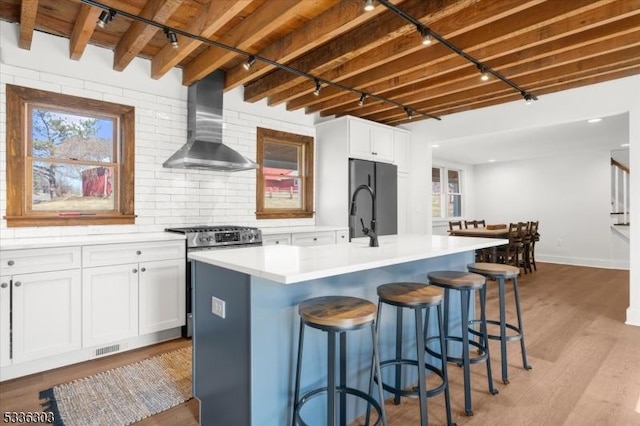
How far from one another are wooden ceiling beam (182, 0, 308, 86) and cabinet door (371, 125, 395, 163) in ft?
8.34

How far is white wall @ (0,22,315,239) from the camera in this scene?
9.50 ft

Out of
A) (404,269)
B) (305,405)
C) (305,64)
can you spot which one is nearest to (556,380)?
(404,269)

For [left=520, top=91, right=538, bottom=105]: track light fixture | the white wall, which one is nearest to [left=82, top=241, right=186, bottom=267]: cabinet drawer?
the white wall

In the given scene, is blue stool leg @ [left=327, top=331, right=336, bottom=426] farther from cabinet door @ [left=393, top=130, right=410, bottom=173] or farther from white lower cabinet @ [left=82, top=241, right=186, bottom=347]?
cabinet door @ [left=393, top=130, right=410, bottom=173]

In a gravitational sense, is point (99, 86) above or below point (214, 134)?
above

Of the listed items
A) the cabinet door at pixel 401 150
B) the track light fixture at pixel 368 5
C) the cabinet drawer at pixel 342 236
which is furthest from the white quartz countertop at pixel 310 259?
the cabinet door at pixel 401 150

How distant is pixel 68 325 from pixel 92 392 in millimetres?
Answer: 618

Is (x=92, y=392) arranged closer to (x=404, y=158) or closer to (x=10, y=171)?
(x=10, y=171)

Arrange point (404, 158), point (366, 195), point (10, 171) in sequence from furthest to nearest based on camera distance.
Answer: point (404, 158), point (366, 195), point (10, 171)

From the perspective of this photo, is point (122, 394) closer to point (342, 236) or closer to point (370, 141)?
point (342, 236)

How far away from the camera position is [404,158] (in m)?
5.53

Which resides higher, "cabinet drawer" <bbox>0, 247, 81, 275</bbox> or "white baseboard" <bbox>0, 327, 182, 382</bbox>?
"cabinet drawer" <bbox>0, 247, 81, 275</bbox>

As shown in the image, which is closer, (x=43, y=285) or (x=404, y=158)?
(x=43, y=285)

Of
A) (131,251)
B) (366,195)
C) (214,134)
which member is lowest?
(131,251)
